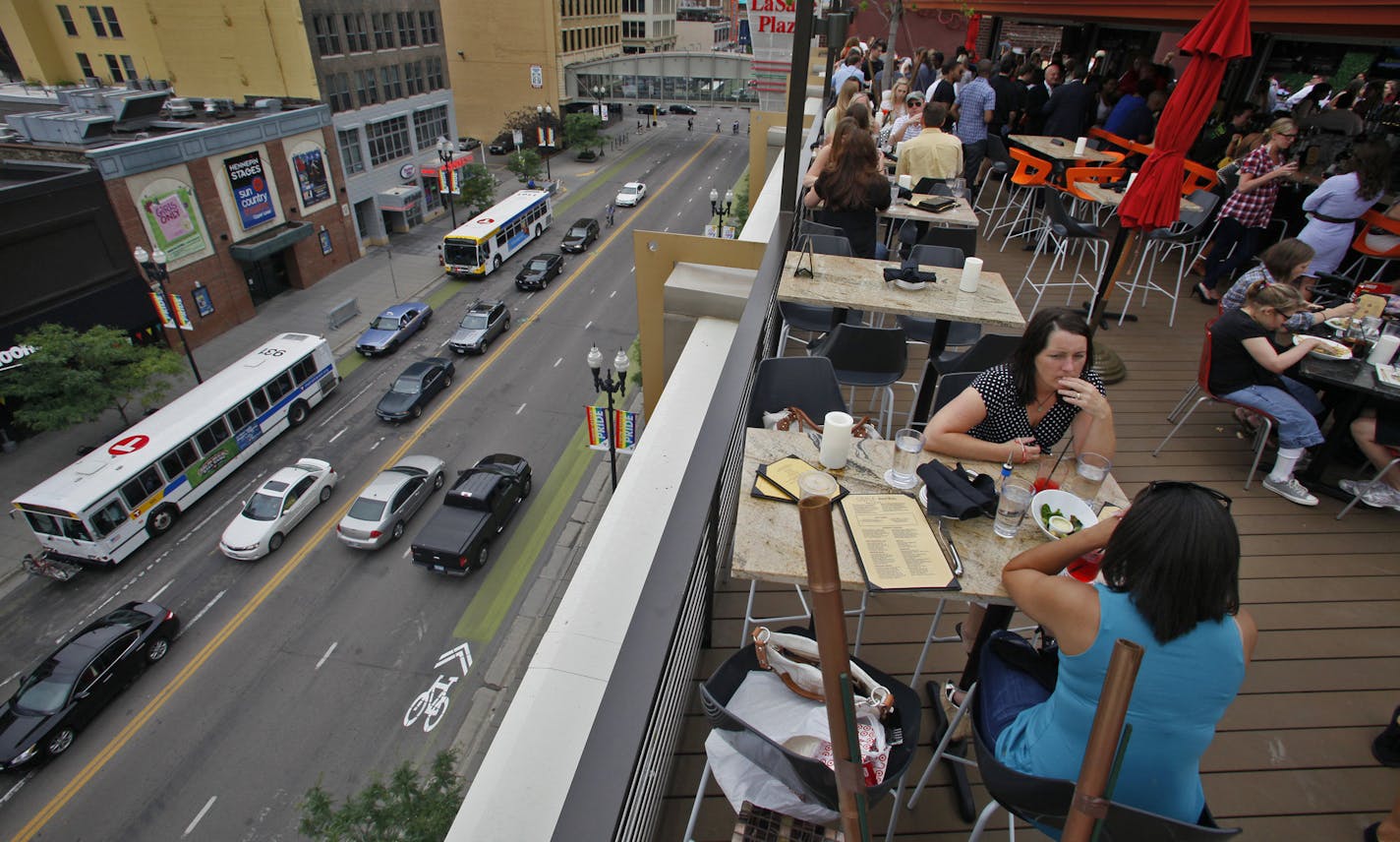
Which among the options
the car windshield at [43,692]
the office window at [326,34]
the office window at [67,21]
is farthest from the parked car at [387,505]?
the office window at [67,21]

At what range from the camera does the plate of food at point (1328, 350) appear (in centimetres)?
482

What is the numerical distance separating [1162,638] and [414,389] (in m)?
19.1

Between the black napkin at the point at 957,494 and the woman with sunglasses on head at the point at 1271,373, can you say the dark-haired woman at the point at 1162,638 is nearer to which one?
the black napkin at the point at 957,494

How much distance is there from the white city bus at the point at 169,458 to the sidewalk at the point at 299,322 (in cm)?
211

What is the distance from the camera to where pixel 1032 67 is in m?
14.8

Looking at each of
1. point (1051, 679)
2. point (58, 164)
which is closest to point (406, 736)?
point (1051, 679)

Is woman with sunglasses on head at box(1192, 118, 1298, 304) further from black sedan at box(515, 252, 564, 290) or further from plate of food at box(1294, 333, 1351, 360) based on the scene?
black sedan at box(515, 252, 564, 290)

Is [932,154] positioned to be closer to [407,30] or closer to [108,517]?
[108,517]

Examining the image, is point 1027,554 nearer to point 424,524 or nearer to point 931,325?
point 931,325

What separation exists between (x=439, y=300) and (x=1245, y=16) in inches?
985

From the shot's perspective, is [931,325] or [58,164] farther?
[58,164]

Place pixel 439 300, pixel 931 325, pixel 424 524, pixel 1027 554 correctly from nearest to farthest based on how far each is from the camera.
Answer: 1. pixel 1027 554
2. pixel 931 325
3. pixel 424 524
4. pixel 439 300

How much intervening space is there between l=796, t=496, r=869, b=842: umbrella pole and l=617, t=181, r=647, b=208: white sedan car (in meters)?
37.5

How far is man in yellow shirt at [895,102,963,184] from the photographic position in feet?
25.5
